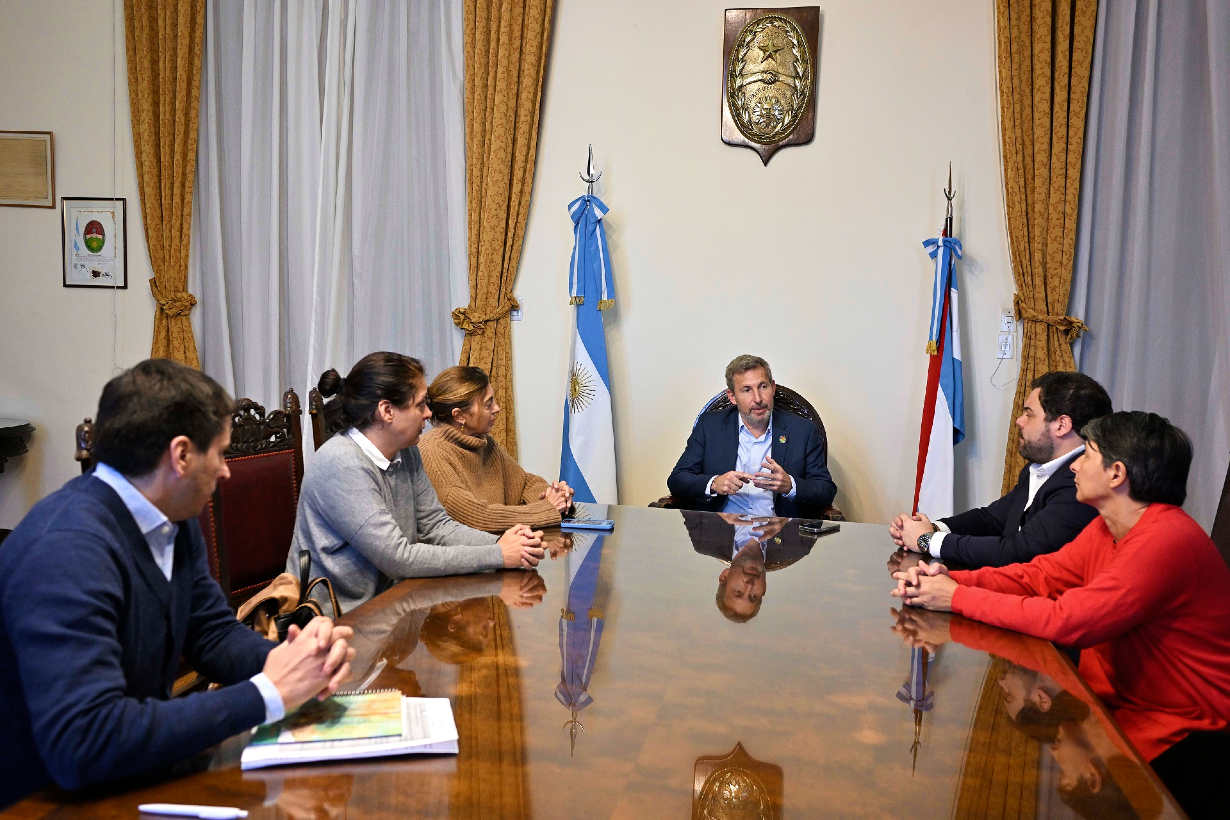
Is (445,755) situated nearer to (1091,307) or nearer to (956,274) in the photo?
(956,274)

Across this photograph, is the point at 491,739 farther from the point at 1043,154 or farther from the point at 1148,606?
the point at 1043,154

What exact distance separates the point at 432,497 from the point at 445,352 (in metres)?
2.39

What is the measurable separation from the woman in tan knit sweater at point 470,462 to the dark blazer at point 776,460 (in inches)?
39.7

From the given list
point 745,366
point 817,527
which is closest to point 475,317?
point 745,366

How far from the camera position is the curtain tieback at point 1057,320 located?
4.27m

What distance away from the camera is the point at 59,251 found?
5074 millimetres

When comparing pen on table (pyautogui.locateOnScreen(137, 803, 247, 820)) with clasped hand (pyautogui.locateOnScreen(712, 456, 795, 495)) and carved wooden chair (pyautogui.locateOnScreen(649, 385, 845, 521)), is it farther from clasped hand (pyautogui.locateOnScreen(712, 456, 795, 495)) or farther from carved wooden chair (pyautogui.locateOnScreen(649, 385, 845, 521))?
carved wooden chair (pyautogui.locateOnScreen(649, 385, 845, 521))

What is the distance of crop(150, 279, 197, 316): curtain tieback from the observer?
4.96 meters

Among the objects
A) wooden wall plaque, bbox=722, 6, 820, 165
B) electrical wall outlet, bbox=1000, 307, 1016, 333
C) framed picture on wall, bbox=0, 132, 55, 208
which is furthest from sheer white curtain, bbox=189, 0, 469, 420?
electrical wall outlet, bbox=1000, 307, 1016, 333

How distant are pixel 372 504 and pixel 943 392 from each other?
290 cm

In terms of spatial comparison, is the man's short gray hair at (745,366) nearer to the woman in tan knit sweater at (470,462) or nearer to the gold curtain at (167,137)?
the woman in tan knit sweater at (470,462)

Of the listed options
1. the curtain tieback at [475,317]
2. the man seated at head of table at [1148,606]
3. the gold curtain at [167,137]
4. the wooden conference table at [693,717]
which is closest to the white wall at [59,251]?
the gold curtain at [167,137]

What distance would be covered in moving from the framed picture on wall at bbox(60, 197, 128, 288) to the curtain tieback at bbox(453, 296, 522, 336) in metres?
1.85

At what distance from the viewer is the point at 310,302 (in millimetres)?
5000
